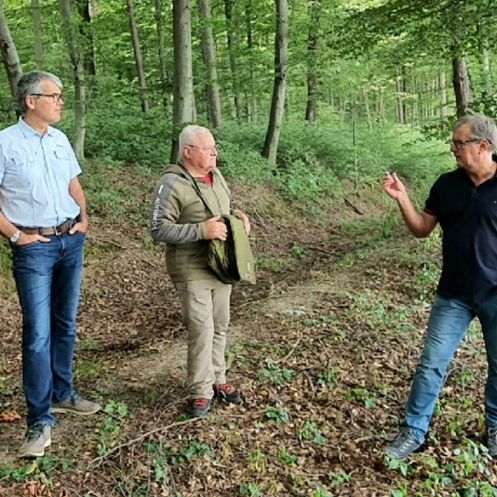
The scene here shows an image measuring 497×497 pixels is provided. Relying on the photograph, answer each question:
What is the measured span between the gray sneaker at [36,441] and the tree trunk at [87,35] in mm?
9719

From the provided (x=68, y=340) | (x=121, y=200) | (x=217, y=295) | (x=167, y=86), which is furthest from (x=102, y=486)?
(x=167, y=86)

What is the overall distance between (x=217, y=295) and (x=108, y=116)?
40.3ft

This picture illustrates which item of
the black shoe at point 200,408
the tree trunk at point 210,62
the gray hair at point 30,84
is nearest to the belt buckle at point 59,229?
the gray hair at point 30,84

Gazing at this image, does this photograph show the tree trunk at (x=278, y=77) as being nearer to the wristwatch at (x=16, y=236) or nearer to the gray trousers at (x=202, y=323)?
the gray trousers at (x=202, y=323)

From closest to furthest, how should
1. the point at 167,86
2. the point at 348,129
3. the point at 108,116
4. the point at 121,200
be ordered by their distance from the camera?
1. the point at 121,200
2. the point at 167,86
3. the point at 108,116
4. the point at 348,129

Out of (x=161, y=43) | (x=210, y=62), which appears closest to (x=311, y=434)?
(x=210, y=62)

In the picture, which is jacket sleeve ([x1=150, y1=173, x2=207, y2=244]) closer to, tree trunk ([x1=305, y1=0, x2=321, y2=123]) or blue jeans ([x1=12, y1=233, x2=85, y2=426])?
blue jeans ([x1=12, y1=233, x2=85, y2=426])

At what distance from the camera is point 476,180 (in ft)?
12.2

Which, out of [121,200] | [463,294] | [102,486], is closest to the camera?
[102,486]

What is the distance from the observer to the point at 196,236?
389cm

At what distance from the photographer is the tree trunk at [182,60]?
10250mm

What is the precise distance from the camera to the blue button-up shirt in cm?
359

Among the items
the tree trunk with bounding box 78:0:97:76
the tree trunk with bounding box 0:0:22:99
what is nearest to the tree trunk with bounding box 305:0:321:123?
the tree trunk with bounding box 78:0:97:76

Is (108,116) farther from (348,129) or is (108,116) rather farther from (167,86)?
(348,129)
